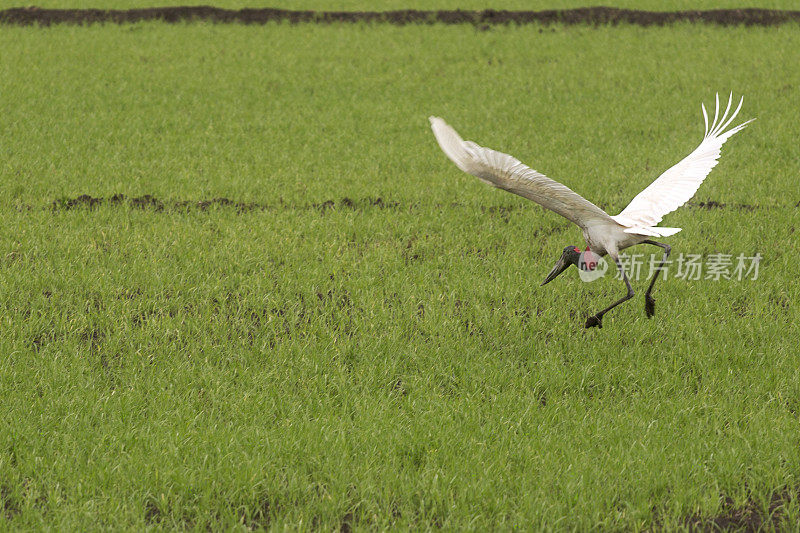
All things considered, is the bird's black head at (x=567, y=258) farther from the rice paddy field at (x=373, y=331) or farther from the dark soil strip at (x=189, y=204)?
the dark soil strip at (x=189, y=204)

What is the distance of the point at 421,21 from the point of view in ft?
52.5

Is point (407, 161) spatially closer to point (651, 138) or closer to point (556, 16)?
point (651, 138)

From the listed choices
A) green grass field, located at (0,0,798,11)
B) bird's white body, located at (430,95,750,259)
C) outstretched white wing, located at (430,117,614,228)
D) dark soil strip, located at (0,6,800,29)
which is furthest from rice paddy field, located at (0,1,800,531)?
green grass field, located at (0,0,798,11)

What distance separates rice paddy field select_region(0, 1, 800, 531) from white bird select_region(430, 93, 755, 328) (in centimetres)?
64

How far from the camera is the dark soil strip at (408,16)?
15.4m

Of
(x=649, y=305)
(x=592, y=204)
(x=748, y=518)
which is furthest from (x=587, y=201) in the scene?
(x=748, y=518)

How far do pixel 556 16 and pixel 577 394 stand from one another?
13753mm

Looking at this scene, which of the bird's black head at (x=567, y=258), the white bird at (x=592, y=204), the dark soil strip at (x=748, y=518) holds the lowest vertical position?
the dark soil strip at (x=748, y=518)

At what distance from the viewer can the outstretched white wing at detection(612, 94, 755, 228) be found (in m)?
3.95

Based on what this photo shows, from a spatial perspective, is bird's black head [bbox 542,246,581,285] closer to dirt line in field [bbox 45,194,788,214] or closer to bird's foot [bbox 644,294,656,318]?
bird's foot [bbox 644,294,656,318]

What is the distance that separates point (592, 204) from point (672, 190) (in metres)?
0.68

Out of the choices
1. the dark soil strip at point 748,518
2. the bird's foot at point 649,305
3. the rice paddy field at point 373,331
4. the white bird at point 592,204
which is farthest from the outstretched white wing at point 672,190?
the dark soil strip at point 748,518

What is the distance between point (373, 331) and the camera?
451 centimetres

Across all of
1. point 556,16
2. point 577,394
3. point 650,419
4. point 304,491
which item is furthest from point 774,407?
point 556,16
